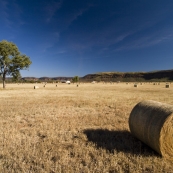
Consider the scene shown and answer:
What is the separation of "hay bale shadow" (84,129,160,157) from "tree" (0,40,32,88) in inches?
1398

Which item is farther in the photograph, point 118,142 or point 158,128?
point 118,142

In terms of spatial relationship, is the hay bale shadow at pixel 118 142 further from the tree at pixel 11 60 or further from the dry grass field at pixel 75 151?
the tree at pixel 11 60

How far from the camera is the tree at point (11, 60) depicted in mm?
35781

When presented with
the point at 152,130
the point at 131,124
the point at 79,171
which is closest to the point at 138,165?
the point at 152,130

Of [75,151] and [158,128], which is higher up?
[158,128]

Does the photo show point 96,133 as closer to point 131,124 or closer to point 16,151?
point 131,124

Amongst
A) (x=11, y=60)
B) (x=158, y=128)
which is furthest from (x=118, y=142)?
(x=11, y=60)

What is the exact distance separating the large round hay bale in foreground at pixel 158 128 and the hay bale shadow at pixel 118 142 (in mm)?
358

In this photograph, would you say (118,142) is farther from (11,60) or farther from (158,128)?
(11,60)

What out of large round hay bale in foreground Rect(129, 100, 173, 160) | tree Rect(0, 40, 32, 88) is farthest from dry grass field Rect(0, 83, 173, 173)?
tree Rect(0, 40, 32, 88)

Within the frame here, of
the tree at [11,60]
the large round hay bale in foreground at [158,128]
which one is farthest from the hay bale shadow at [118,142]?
the tree at [11,60]

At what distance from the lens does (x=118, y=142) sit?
5.84 metres

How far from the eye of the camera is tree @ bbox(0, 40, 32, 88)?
35781mm

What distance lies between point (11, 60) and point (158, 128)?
38997mm
